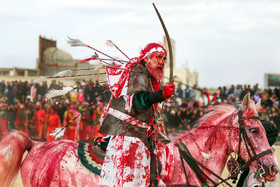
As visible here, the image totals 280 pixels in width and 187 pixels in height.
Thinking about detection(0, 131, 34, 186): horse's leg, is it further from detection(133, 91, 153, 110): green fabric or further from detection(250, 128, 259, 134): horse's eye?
detection(250, 128, 259, 134): horse's eye

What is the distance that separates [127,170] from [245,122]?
67.0 inches

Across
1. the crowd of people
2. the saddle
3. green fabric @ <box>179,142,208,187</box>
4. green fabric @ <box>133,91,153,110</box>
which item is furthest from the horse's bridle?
the crowd of people

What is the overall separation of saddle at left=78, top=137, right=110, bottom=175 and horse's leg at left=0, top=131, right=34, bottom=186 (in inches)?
30.1

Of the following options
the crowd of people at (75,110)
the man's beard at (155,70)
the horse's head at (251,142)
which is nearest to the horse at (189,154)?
the horse's head at (251,142)

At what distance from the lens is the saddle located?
477cm

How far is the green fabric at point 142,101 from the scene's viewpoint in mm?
4215

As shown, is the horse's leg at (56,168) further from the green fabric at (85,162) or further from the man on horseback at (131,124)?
the man on horseback at (131,124)

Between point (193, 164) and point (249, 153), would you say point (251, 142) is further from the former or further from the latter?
point (193, 164)

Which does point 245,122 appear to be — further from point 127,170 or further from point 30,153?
point 30,153

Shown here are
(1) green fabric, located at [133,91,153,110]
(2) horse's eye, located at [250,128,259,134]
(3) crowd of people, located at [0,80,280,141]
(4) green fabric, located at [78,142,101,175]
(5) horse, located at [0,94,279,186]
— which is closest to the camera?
(1) green fabric, located at [133,91,153,110]

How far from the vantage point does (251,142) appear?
520cm

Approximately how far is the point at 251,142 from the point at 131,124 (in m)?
1.62

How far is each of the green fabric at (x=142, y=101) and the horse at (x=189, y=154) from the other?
1005 millimetres

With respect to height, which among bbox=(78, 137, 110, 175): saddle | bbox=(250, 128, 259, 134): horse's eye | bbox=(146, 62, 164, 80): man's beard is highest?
bbox=(146, 62, 164, 80): man's beard
